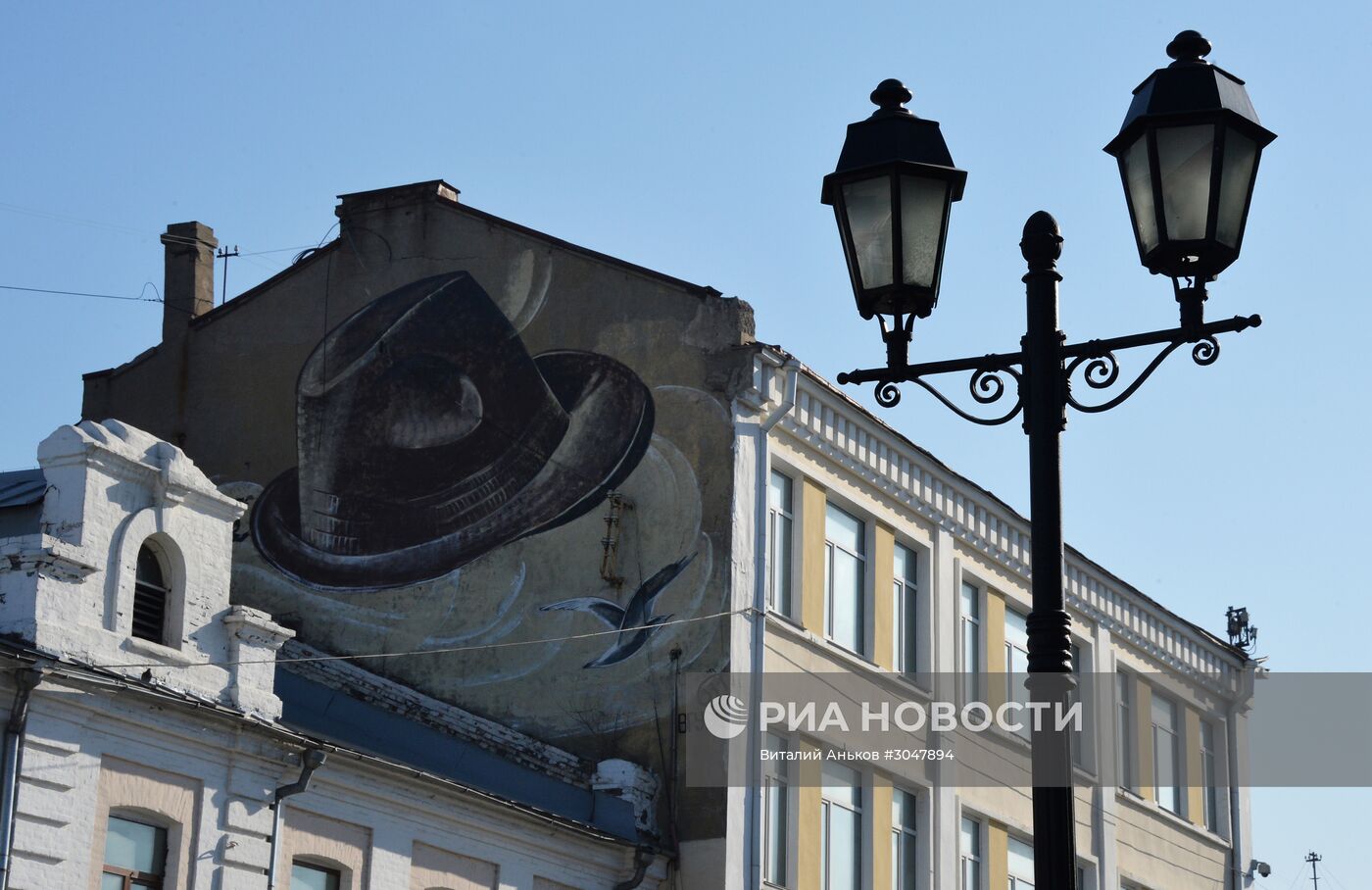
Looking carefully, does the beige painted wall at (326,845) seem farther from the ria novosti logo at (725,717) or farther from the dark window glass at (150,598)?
the ria novosti logo at (725,717)

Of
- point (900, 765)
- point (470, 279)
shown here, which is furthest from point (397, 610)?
point (900, 765)

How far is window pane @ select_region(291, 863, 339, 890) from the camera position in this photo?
2061cm

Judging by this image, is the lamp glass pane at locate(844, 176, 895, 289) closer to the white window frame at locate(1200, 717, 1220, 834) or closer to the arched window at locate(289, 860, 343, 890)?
the arched window at locate(289, 860, 343, 890)

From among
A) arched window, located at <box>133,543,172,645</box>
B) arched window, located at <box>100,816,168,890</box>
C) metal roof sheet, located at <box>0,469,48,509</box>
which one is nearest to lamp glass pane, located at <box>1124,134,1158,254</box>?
arched window, located at <box>100,816,168,890</box>

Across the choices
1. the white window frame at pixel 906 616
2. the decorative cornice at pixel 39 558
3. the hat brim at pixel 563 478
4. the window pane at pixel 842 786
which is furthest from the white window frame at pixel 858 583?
the decorative cornice at pixel 39 558

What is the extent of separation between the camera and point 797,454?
1075 inches

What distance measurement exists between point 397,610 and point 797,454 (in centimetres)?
560

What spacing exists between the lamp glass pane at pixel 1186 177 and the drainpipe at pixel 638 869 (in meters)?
16.4

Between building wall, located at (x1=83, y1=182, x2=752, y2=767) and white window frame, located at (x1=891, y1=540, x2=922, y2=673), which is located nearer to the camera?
building wall, located at (x1=83, y1=182, x2=752, y2=767)

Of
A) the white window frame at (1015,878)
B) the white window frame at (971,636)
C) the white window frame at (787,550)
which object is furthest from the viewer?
the white window frame at (1015,878)

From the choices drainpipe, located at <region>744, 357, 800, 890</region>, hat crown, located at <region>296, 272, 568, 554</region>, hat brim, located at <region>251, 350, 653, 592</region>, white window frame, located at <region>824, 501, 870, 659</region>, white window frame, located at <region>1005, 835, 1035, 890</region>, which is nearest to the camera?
drainpipe, located at <region>744, 357, 800, 890</region>

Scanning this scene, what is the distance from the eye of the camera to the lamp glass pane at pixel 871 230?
9.47 meters

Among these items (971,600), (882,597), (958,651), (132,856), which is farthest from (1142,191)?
(971,600)

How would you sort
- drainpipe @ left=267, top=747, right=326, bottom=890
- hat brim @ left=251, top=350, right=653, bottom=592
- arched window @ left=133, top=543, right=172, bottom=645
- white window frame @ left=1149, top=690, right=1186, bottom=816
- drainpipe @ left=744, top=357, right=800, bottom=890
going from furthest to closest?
Answer: white window frame @ left=1149, top=690, right=1186, bottom=816
hat brim @ left=251, top=350, right=653, bottom=592
drainpipe @ left=744, top=357, right=800, bottom=890
drainpipe @ left=267, top=747, right=326, bottom=890
arched window @ left=133, top=543, right=172, bottom=645
